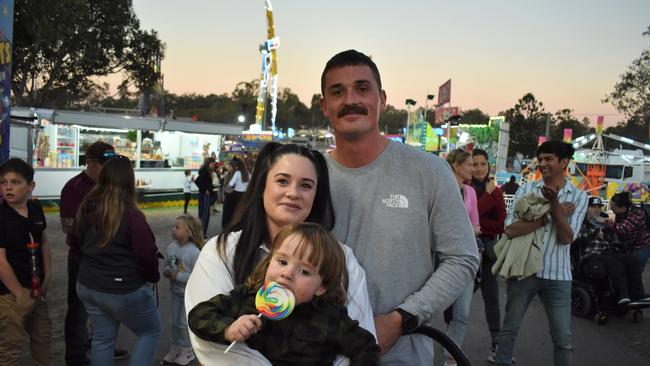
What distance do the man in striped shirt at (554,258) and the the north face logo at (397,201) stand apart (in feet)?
7.54

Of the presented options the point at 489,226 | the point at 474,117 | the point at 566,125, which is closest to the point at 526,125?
the point at 566,125

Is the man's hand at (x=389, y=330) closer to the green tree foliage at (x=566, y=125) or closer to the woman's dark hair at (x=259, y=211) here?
Answer: the woman's dark hair at (x=259, y=211)

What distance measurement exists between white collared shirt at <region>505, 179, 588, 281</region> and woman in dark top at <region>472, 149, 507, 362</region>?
1.24m

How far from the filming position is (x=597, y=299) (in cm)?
653

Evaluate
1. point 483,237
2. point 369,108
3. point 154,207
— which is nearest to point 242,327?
point 369,108

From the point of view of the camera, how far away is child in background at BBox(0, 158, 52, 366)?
345cm

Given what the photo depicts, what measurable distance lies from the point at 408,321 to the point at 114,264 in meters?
2.38

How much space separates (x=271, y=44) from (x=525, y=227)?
4520 centimetres

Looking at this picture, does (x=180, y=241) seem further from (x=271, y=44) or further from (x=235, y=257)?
(x=271, y=44)

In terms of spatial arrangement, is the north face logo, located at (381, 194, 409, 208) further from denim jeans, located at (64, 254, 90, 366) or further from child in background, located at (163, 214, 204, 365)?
denim jeans, located at (64, 254, 90, 366)

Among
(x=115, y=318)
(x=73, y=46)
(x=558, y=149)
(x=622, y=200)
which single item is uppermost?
(x=73, y=46)

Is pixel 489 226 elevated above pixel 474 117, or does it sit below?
below

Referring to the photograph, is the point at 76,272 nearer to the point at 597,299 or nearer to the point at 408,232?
the point at 408,232

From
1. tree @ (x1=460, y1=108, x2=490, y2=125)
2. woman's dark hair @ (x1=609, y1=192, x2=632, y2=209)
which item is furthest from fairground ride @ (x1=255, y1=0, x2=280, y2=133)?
tree @ (x1=460, y1=108, x2=490, y2=125)
